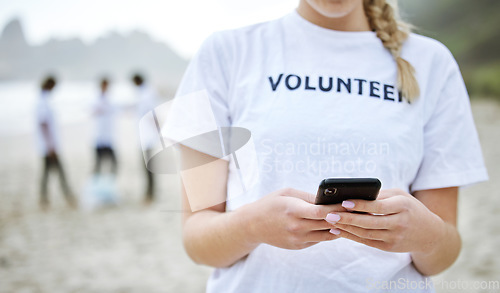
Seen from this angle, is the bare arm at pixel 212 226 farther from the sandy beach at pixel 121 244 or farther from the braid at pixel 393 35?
the sandy beach at pixel 121 244

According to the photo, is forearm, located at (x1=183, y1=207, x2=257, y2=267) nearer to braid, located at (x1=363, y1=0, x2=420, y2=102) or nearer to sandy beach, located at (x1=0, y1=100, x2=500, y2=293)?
braid, located at (x1=363, y1=0, x2=420, y2=102)

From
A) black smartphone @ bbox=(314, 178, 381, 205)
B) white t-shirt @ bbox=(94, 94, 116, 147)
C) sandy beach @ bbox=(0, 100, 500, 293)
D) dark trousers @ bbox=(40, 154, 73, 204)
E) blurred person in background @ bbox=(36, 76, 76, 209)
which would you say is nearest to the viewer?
black smartphone @ bbox=(314, 178, 381, 205)

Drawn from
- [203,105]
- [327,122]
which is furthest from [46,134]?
[327,122]

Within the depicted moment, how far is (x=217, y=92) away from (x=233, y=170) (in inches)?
6.5

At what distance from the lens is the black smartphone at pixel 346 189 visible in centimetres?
56

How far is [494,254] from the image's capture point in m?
3.23

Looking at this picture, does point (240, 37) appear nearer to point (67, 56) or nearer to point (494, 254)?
point (494, 254)

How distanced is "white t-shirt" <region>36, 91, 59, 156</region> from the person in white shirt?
1.62ft

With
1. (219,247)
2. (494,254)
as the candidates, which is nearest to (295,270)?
(219,247)

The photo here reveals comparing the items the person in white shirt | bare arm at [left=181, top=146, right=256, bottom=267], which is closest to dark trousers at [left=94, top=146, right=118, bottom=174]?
the person in white shirt

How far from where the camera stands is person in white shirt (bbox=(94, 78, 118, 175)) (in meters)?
4.88

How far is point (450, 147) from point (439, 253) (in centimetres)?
22

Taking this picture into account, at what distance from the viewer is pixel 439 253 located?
797 millimetres

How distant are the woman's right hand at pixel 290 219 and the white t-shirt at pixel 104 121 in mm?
4551
